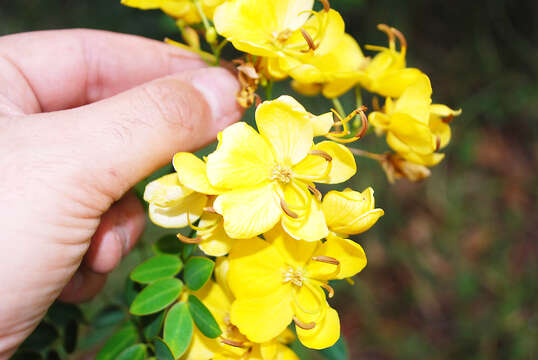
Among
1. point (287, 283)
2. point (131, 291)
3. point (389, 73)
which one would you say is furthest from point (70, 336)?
point (389, 73)

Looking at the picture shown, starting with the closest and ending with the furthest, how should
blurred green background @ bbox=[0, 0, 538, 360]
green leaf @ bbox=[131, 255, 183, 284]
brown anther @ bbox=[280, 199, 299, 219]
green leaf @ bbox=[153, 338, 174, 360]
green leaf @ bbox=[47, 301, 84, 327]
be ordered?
brown anther @ bbox=[280, 199, 299, 219] < green leaf @ bbox=[153, 338, 174, 360] < green leaf @ bbox=[131, 255, 183, 284] < green leaf @ bbox=[47, 301, 84, 327] < blurred green background @ bbox=[0, 0, 538, 360]

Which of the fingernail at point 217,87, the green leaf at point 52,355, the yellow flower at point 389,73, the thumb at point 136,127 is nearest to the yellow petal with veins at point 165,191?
the thumb at point 136,127


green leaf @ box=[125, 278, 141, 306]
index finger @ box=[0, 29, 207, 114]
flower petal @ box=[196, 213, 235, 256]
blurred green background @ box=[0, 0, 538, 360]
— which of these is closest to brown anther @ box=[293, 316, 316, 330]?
flower petal @ box=[196, 213, 235, 256]

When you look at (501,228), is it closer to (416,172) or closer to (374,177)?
(374,177)

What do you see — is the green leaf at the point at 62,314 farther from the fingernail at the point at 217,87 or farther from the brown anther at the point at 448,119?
the brown anther at the point at 448,119

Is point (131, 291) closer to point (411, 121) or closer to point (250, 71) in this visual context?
point (250, 71)

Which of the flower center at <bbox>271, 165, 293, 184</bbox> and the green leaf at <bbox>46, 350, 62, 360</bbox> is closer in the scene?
the flower center at <bbox>271, 165, 293, 184</bbox>

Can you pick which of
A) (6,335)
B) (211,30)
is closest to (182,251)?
(6,335)

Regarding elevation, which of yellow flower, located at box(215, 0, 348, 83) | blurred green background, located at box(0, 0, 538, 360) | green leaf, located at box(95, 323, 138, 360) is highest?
yellow flower, located at box(215, 0, 348, 83)

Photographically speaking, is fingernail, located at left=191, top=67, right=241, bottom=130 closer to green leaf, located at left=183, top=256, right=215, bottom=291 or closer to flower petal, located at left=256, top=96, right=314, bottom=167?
flower petal, located at left=256, top=96, right=314, bottom=167
